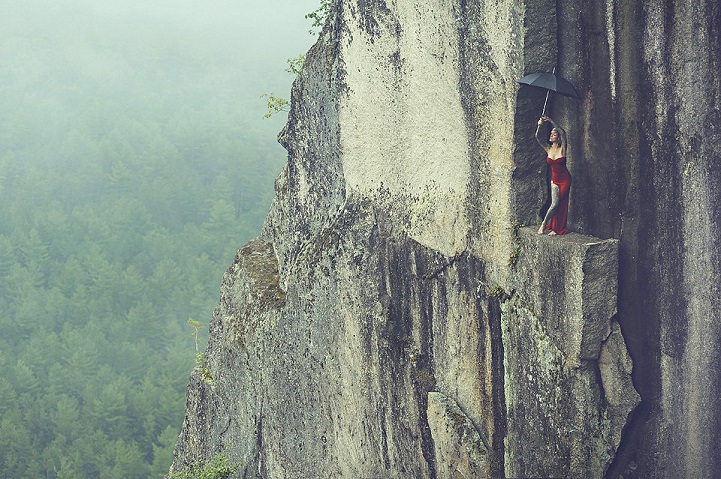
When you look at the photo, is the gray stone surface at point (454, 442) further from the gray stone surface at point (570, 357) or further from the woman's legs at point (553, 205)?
the woman's legs at point (553, 205)

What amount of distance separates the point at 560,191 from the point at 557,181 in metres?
0.13

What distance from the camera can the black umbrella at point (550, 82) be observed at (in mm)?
10375

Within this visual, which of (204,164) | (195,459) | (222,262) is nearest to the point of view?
(195,459)

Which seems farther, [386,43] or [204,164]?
[204,164]

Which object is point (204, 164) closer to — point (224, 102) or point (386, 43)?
point (224, 102)

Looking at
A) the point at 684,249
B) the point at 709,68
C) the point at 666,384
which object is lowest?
the point at 666,384

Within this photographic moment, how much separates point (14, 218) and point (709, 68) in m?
76.3

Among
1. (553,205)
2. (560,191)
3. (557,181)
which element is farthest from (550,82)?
(553,205)

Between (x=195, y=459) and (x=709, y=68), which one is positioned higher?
(x=709, y=68)

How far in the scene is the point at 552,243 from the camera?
34.7 ft

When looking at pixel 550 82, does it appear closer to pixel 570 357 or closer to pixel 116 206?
pixel 570 357

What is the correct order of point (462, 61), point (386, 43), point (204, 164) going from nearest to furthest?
1. point (462, 61)
2. point (386, 43)
3. point (204, 164)

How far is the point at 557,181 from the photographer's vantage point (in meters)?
10.9

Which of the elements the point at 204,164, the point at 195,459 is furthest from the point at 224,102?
the point at 195,459
